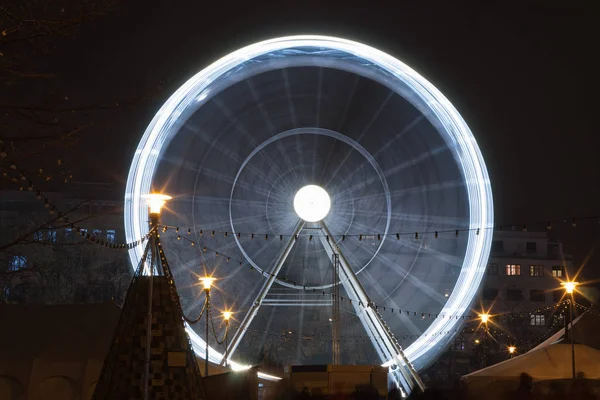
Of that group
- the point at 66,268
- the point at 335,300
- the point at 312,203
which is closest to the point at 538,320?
the point at 66,268

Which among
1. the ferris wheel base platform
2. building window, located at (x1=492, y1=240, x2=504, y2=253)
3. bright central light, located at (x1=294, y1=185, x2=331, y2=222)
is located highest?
building window, located at (x1=492, y1=240, x2=504, y2=253)

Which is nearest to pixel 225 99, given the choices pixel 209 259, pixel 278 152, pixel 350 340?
pixel 278 152

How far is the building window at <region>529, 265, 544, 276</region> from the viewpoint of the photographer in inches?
2382

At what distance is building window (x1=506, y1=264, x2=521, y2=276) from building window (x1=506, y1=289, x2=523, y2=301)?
108 cm

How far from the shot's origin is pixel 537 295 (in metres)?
60.0

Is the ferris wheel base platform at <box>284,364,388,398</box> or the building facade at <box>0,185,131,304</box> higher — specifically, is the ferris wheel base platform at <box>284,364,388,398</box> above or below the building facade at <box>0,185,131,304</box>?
below

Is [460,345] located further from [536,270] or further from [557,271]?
[557,271]

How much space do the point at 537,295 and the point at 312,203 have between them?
4184cm

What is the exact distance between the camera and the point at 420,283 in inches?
856

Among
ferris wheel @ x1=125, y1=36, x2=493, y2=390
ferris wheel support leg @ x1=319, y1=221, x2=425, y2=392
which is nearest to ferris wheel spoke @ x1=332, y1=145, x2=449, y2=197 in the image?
ferris wheel @ x1=125, y1=36, x2=493, y2=390

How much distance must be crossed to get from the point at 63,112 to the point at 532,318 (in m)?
48.2

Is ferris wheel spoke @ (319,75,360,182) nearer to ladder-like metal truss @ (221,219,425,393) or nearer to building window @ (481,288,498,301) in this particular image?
ladder-like metal truss @ (221,219,425,393)

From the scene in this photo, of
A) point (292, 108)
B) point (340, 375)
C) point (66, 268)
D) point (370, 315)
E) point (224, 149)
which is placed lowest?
point (340, 375)

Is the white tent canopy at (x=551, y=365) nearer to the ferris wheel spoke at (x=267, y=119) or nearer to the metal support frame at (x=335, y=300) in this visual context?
the metal support frame at (x=335, y=300)
